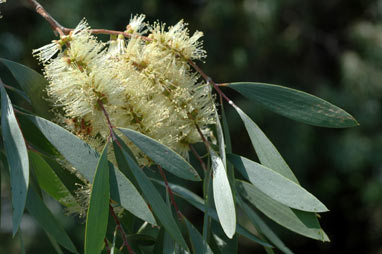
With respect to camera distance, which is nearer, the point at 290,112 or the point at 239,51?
the point at 290,112

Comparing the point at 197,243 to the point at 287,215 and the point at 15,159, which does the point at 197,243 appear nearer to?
the point at 287,215

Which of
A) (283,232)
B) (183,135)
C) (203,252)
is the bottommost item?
(283,232)

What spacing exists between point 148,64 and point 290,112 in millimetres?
248

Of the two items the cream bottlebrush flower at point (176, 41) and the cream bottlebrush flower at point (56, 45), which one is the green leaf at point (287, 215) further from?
the cream bottlebrush flower at point (56, 45)

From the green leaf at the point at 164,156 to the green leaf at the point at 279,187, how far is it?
0.44 feet

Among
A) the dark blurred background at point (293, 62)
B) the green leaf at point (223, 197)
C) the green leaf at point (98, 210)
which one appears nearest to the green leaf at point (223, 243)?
the green leaf at point (223, 197)

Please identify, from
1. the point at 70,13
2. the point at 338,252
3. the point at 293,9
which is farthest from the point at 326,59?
the point at 70,13

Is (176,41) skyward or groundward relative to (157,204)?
skyward

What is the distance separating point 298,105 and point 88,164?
1.16ft

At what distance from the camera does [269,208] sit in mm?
836

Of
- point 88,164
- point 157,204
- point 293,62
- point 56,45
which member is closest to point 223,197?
point 157,204

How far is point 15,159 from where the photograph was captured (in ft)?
2.24

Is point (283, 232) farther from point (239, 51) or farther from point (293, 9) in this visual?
point (293, 9)

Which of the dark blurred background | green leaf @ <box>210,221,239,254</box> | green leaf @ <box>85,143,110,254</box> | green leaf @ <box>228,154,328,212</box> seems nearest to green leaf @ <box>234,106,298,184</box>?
green leaf @ <box>228,154,328,212</box>
